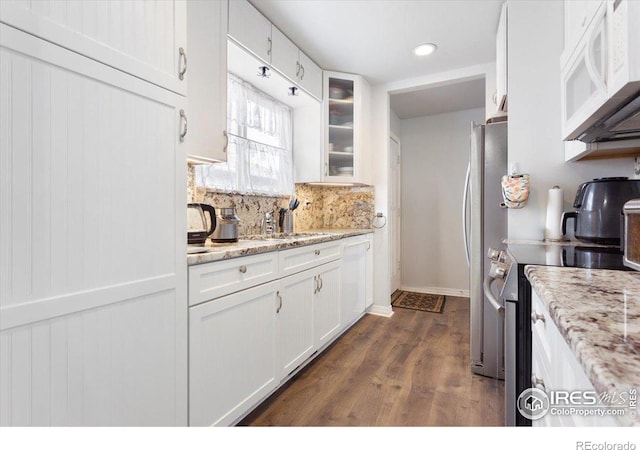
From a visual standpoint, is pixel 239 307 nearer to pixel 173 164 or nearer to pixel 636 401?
pixel 173 164

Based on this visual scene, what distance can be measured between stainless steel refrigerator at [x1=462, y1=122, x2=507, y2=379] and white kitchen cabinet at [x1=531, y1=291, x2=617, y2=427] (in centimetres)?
137

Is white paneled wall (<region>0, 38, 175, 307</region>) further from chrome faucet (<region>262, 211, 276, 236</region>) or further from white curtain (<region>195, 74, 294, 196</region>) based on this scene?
chrome faucet (<region>262, 211, 276, 236</region>)

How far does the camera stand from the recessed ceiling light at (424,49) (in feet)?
8.69

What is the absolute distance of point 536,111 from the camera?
189 centimetres

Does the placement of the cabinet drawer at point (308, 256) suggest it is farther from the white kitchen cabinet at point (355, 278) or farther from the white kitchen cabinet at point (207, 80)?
the white kitchen cabinet at point (207, 80)

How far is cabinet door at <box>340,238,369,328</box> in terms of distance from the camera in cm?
279

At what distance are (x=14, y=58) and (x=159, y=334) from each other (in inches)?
35.8

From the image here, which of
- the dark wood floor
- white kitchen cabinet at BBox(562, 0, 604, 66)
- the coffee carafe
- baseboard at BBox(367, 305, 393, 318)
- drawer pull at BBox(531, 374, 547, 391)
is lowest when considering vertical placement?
the dark wood floor

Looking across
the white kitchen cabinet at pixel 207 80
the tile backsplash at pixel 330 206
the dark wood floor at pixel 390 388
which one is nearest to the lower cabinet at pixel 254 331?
the dark wood floor at pixel 390 388

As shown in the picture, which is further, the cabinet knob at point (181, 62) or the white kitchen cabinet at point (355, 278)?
the white kitchen cabinet at point (355, 278)

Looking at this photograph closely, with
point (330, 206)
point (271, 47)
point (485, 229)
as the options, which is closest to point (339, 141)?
point (330, 206)

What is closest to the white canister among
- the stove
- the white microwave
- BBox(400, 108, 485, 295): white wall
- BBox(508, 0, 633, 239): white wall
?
BBox(508, 0, 633, 239): white wall

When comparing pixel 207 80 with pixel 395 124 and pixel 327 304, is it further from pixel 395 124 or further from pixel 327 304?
pixel 395 124

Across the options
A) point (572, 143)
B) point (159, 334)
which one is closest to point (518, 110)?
point (572, 143)
